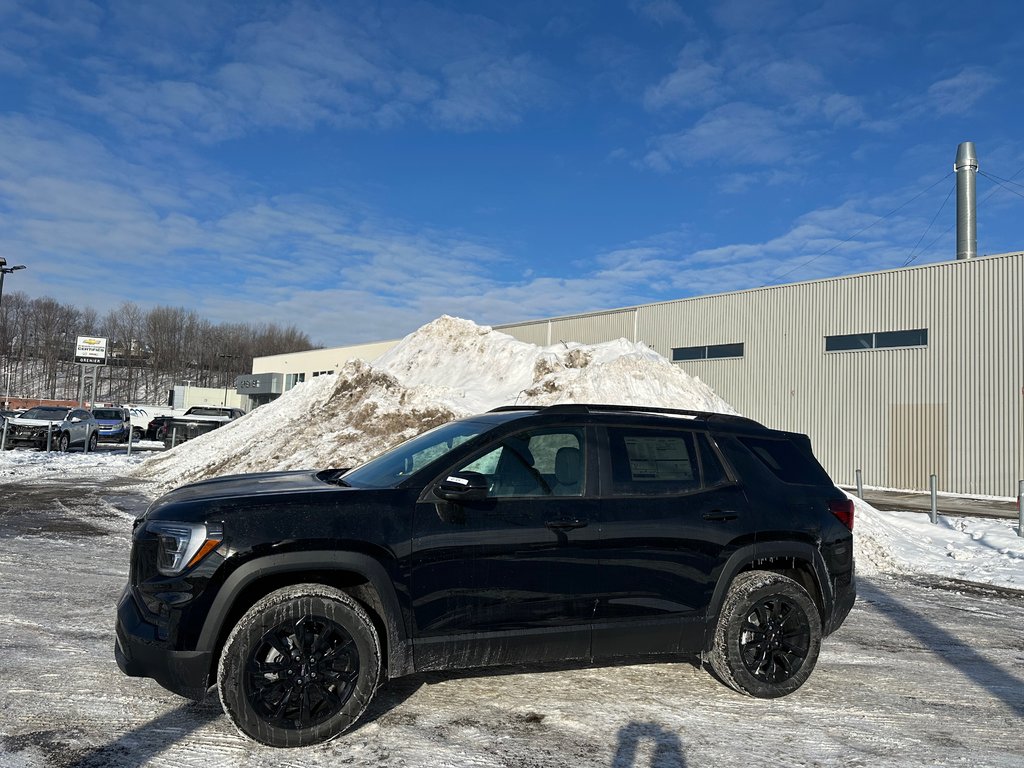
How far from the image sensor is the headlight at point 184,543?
373 centimetres

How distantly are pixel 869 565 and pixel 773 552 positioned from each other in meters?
5.91

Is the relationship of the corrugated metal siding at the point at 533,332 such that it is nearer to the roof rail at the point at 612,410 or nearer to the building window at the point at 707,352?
the building window at the point at 707,352

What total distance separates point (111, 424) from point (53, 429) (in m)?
5.52

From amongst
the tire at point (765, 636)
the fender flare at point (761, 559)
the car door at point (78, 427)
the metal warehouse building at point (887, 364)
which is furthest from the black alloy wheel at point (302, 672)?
the car door at point (78, 427)

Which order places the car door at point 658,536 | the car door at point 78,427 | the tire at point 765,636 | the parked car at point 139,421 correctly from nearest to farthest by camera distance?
the car door at point 658,536
the tire at point 765,636
the car door at point 78,427
the parked car at point 139,421

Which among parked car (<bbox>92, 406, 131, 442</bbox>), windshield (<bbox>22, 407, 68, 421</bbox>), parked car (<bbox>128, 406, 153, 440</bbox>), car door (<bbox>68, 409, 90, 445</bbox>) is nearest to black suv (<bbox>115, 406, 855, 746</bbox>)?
car door (<bbox>68, 409, 90, 445</bbox>)

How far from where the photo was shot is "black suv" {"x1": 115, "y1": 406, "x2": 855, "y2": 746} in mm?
3764

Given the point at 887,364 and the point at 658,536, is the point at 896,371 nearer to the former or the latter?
the point at 887,364

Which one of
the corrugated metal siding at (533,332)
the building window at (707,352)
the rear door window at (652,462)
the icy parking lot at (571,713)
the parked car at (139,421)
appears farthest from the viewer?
the parked car at (139,421)

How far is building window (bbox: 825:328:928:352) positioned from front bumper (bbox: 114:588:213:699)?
81.4ft

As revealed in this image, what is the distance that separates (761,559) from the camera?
4.82m

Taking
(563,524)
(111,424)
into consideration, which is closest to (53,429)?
(111,424)

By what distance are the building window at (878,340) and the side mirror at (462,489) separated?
23634 mm

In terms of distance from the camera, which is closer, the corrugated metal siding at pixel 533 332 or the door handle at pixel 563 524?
the door handle at pixel 563 524
